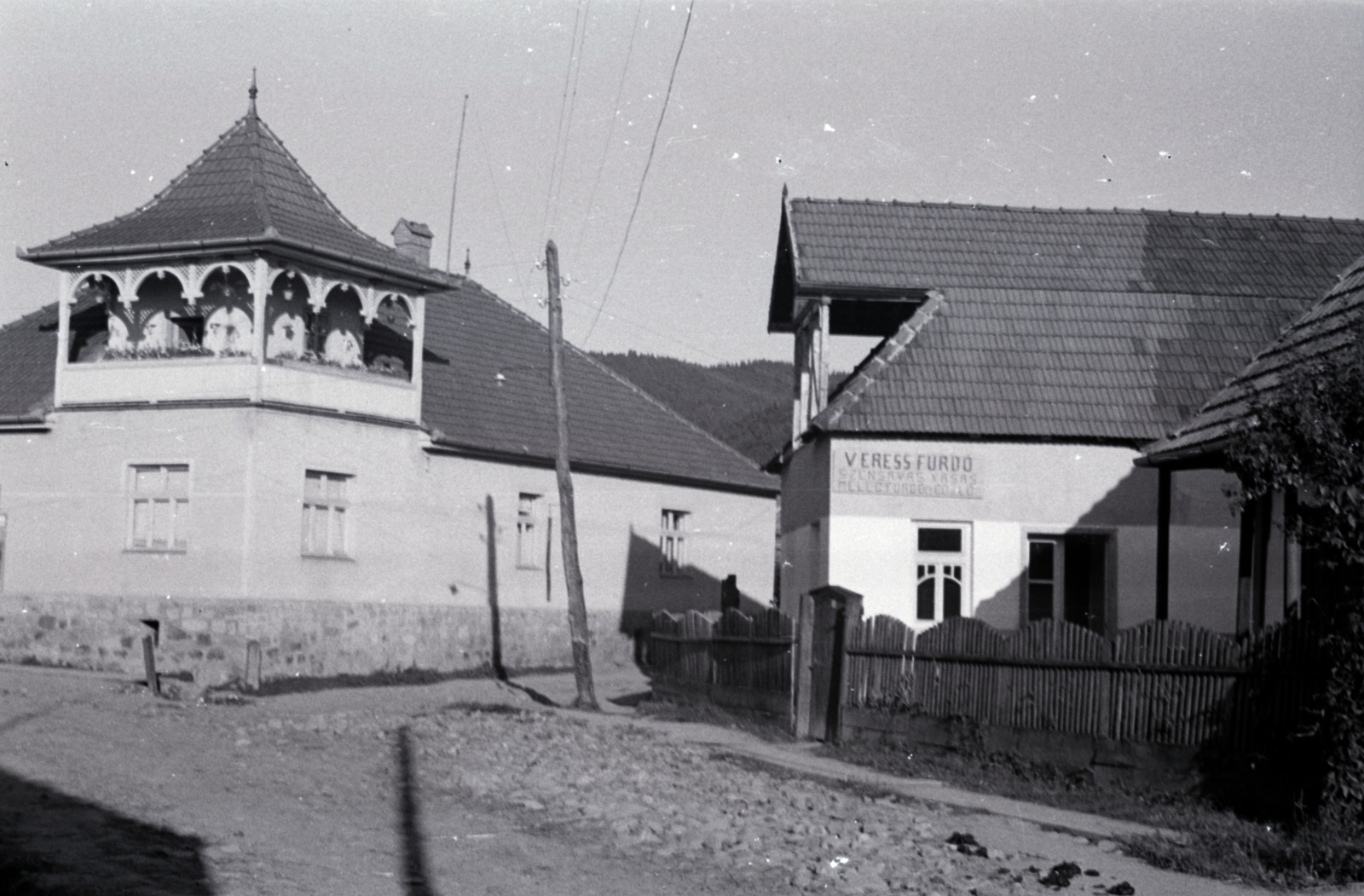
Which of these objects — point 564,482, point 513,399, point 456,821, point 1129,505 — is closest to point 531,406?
point 513,399

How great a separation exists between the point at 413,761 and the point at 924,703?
5153mm

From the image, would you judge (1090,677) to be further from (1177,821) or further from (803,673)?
(803,673)

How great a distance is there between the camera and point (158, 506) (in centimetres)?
2744

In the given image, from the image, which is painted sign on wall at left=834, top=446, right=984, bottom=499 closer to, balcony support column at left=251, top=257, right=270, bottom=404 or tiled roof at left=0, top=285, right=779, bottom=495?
tiled roof at left=0, top=285, right=779, bottom=495

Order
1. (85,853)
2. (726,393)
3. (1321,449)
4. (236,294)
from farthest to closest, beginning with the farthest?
(726,393) < (236,294) < (1321,449) < (85,853)

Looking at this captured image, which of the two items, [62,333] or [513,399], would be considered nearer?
[62,333]

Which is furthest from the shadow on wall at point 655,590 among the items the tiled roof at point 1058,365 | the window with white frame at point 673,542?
the tiled roof at point 1058,365

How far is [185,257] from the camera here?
89.0 feet

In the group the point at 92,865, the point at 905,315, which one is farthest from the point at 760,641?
the point at 92,865

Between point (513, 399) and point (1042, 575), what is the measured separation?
572 inches

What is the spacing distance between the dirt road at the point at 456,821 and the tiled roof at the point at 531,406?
14.0 meters

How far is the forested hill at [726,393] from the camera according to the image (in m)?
92.1

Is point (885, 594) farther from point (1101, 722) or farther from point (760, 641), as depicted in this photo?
point (1101, 722)

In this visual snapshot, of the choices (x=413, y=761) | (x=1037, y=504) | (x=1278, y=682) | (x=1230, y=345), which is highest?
(x=1230, y=345)
